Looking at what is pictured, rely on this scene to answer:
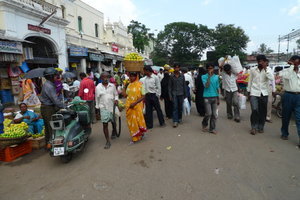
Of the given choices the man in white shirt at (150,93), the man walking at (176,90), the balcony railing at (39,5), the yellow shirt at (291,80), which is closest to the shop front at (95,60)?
the balcony railing at (39,5)

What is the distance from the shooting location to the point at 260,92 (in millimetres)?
Result: 5188

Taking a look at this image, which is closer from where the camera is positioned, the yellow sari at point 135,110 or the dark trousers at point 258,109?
the yellow sari at point 135,110

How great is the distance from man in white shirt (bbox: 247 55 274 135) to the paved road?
40 centimetres

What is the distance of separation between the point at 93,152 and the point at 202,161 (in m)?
2.37

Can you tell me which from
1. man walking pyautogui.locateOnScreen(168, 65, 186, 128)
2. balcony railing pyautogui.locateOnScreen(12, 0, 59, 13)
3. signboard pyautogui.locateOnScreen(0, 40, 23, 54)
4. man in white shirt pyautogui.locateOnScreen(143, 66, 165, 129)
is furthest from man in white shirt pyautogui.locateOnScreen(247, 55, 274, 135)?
balcony railing pyautogui.locateOnScreen(12, 0, 59, 13)

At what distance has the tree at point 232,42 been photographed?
164 feet

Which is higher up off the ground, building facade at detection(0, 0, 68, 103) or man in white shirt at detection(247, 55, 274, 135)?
building facade at detection(0, 0, 68, 103)

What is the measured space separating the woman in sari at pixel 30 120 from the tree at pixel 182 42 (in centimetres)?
5448

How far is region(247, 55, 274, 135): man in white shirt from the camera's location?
5.18 meters

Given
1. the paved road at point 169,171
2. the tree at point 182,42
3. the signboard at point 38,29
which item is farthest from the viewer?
the tree at point 182,42

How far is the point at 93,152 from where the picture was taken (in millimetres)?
4539

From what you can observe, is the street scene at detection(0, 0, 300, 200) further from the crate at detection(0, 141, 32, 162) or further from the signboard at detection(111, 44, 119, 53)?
the signboard at detection(111, 44, 119, 53)

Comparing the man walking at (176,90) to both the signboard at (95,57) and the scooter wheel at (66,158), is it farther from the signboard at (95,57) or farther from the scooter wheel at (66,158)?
the signboard at (95,57)

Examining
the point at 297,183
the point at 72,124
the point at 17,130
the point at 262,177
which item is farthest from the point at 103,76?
the point at 297,183
